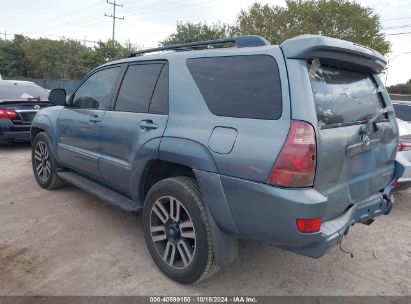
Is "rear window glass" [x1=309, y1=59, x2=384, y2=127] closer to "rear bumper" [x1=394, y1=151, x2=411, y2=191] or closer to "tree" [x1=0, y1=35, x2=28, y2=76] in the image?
"rear bumper" [x1=394, y1=151, x2=411, y2=191]

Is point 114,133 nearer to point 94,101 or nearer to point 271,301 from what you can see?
point 94,101

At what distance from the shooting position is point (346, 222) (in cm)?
256

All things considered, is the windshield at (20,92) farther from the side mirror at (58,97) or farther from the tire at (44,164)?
the side mirror at (58,97)

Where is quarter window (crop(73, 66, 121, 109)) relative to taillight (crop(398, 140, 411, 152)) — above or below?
above

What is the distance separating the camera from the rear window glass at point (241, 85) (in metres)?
2.42

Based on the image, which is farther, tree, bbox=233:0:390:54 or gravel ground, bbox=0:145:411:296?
tree, bbox=233:0:390:54

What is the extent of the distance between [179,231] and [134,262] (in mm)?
644

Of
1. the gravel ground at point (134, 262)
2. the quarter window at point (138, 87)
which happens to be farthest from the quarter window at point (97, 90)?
the gravel ground at point (134, 262)

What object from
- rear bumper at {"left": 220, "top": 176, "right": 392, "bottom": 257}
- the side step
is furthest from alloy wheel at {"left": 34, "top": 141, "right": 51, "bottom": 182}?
rear bumper at {"left": 220, "top": 176, "right": 392, "bottom": 257}

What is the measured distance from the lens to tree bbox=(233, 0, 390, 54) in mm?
30094

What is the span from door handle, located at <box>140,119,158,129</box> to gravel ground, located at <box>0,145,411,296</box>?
3.96ft

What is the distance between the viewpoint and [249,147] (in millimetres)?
2375

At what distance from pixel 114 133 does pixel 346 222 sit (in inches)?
88.0

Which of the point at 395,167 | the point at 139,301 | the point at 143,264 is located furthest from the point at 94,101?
the point at 395,167
